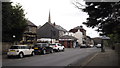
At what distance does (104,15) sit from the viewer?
33.4ft

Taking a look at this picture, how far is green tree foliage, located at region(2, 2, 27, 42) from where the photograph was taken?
2489 cm

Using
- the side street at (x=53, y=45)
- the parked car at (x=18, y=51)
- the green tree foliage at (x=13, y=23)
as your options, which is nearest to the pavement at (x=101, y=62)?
the side street at (x=53, y=45)

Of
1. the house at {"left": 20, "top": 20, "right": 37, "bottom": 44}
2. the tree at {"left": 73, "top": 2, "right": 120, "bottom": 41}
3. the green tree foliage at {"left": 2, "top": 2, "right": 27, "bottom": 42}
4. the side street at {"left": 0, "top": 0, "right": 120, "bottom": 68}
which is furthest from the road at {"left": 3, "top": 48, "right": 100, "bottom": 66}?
the house at {"left": 20, "top": 20, "right": 37, "bottom": 44}

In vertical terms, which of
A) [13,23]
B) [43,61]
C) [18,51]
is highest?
[13,23]

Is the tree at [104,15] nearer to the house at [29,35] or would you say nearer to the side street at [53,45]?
the side street at [53,45]

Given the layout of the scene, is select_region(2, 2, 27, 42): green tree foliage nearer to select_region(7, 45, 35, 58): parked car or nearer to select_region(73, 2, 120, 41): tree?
select_region(7, 45, 35, 58): parked car

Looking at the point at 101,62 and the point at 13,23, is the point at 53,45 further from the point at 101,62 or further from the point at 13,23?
the point at 101,62

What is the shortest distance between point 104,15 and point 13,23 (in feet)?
64.0

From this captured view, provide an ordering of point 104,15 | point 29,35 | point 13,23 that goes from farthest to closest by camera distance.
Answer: point 29,35 → point 13,23 → point 104,15

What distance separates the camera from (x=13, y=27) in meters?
27.6

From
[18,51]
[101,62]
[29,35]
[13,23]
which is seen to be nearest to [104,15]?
[101,62]

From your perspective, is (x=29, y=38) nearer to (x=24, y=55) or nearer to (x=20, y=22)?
(x=20, y=22)

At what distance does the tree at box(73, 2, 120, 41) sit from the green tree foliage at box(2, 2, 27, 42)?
639 inches

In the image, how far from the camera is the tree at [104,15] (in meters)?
9.81
